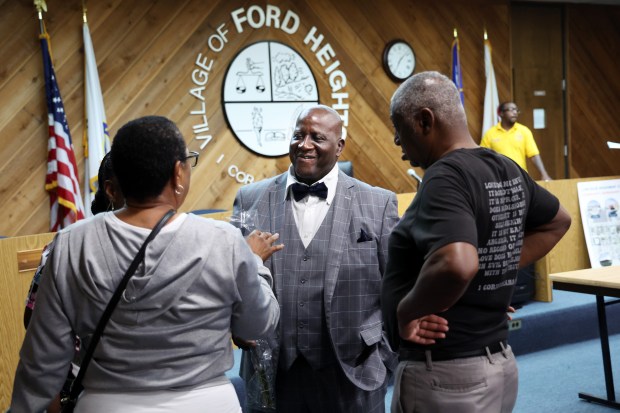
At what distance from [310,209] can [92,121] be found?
4.24 m

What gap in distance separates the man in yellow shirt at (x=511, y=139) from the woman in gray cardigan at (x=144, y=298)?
698 centimetres

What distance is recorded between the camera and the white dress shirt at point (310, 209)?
2.41 meters

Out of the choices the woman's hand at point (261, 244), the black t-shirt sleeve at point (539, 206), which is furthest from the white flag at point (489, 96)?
the woman's hand at point (261, 244)

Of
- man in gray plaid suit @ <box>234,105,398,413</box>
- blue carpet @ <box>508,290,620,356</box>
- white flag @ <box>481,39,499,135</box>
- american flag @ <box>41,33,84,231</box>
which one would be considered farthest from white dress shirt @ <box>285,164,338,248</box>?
white flag @ <box>481,39,499,135</box>

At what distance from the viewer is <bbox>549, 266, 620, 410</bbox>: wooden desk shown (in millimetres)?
3639

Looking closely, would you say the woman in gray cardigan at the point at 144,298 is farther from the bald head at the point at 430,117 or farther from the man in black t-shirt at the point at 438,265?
the bald head at the point at 430,117

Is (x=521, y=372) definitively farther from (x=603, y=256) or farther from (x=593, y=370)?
(x=603, y=256)

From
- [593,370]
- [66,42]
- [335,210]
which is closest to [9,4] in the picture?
[66,42]

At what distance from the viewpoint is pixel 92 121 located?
20.4 ft

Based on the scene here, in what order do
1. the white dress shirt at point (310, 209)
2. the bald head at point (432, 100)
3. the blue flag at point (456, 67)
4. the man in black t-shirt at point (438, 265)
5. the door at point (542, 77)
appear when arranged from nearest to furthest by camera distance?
the man in black t-shirt at point (438, 265) < the bald head at point (432, 100) < the white dress shirt at point (310, 209) < the blue flag at point (456, 67) < the door at point (542, 77)

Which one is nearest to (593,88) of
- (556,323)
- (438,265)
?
(556,323)

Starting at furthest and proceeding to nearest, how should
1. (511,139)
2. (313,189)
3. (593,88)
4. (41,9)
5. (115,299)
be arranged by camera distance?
(593,88) < (511,139) < (41,9) < (313,189) < (115,299)

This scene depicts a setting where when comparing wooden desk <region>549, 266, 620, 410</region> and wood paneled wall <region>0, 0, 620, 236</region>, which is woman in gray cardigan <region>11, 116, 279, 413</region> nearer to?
wooden desk <region>549, 266, 620, 410</region>

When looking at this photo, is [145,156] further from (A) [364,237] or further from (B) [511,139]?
(B) [511,139]
